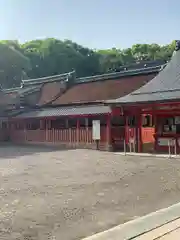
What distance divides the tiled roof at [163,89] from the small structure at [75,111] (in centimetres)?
118

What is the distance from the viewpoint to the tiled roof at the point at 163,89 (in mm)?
18234

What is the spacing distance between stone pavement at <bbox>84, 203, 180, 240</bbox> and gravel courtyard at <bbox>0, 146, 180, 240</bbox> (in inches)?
12.1

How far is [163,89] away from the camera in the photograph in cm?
1927

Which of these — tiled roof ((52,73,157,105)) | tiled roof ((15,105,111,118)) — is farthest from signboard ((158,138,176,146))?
tiled roof ((52,73,157,105))

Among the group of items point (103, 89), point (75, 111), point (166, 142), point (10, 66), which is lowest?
point (166, 142)

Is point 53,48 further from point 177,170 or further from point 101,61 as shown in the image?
point 177,170

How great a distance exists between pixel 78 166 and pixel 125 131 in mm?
→ 8487

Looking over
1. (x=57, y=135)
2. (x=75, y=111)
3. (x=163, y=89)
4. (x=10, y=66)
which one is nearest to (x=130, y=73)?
(x=75, y=111)

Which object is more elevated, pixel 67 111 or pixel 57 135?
pixel 67 111

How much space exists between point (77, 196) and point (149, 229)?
2990mm

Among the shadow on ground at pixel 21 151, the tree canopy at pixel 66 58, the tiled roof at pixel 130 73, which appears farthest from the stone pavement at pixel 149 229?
the tree canopy at pixel 66 58

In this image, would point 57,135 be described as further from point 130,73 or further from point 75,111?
point 130,73

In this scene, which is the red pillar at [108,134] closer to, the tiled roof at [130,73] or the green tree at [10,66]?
the tiled roof at [130,73]

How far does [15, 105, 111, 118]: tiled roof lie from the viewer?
23.5m
